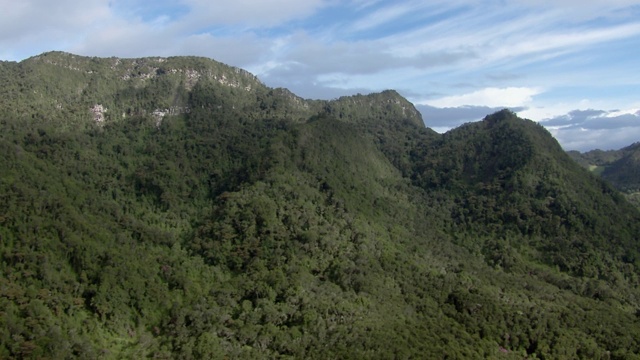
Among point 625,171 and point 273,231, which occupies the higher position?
point 625,171

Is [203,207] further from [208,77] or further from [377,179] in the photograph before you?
[208,77]

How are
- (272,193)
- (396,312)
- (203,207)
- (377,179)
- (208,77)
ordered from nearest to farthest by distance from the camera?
(396,312)
(272,193)
(203,207)
(377,179)
(208,77)

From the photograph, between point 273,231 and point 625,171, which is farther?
point 625,171

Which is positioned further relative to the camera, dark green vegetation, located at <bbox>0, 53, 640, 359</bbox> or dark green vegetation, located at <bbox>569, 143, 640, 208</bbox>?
dark green vegetation, located at <bbox>569, 143, 640, 208</bbox>

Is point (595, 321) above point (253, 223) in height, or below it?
below

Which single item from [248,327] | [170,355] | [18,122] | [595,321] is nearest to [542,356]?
[595,321]

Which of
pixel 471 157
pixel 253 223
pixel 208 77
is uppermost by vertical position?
pixel 208 77

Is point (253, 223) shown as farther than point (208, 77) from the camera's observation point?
No

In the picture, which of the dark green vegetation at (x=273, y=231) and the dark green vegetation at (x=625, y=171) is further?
the dark green vegetation at (x=625, y=171)
